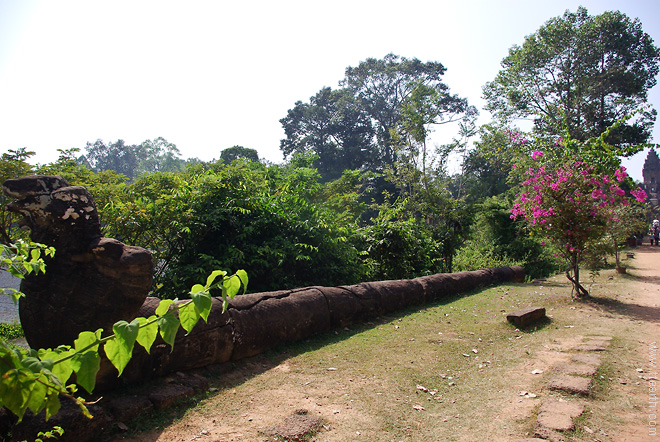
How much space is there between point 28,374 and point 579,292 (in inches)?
349

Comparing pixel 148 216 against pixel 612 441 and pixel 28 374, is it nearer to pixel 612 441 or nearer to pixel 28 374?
pixel 28 374

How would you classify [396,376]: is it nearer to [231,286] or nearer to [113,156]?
[231,286]

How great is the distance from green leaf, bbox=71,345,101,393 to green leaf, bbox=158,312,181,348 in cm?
17

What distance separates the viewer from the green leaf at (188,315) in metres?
1.21

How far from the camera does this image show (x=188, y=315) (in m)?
1.24

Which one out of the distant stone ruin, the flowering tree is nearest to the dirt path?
the flowering tree

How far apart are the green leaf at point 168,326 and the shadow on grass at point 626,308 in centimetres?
733

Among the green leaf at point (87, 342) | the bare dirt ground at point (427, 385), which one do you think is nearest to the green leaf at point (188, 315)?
the green leaf at point (87, 342)

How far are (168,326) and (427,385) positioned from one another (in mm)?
3386

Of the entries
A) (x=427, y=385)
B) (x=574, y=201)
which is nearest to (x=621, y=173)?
(x=574, y=201)

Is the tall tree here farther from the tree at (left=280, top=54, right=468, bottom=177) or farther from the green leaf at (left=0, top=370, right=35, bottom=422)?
the green leaf at (left=0, top=370, right=35, bottom=422)

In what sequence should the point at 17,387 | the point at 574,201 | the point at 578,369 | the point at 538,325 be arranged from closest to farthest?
the point at 17,387, the point at 578,369, the point at 538,325, the point at 574,201

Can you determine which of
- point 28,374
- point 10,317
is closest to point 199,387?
point 28,374

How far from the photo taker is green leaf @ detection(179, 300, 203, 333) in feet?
3.96
